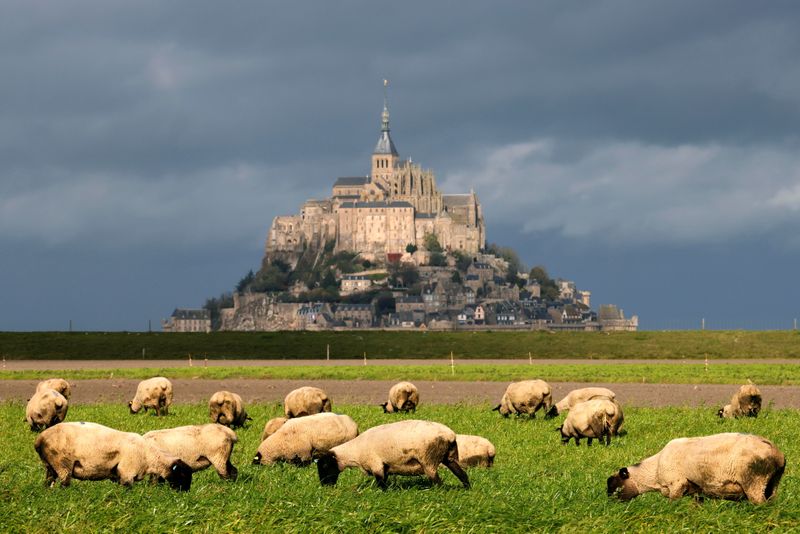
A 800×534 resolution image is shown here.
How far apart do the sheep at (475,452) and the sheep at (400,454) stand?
382cm

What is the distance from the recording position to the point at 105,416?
3394 centimetres

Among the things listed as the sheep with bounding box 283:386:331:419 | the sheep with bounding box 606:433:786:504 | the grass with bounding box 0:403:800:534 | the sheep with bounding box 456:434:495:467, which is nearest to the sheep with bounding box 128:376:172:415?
the sheep with bounding box 283:386:331:419

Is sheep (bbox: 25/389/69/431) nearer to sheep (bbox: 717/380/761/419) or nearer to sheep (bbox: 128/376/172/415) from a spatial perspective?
sheep (bbox: 128/376/172/415)

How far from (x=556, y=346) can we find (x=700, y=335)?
15260 millimetres

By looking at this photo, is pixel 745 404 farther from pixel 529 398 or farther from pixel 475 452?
pixel 475 452

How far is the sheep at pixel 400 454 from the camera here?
1761 centimetres

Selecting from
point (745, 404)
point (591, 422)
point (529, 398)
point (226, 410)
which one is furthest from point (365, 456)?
point (745, 404)

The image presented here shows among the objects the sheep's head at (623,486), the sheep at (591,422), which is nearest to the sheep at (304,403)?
the sheep at (591,422)

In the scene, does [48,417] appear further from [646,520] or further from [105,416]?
[646,520]

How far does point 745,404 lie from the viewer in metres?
32.8

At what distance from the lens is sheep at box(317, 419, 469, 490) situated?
1761 centimetres

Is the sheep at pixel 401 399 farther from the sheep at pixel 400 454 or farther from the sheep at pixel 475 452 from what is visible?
the sheep at pixel 400 454

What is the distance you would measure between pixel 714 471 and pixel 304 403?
1532 centimetres

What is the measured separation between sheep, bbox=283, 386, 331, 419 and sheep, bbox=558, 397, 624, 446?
6.89 m
